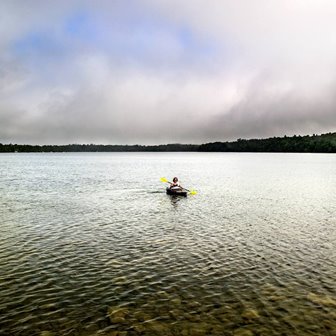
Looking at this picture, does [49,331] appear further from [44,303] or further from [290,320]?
[290,320]

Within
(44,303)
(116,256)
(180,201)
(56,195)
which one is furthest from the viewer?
(56,195)

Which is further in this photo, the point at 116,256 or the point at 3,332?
the point at 116,256

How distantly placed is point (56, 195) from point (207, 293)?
45.3m

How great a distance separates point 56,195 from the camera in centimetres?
5819

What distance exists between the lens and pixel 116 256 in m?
24.3

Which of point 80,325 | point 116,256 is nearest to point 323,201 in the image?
point 116,256

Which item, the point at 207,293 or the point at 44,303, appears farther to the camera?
the point at 207,293

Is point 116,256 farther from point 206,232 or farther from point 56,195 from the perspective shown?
point 56,195

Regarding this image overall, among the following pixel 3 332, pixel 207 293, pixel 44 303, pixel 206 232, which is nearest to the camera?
pixel 3 332

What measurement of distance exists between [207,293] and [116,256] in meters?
8.35

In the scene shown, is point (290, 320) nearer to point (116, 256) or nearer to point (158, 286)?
point (158, 286)

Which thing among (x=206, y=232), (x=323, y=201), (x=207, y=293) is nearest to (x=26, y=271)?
(x=207, y=293)

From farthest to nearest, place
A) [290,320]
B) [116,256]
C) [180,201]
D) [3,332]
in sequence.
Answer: [180,201]
[116,256]
[290,320]
[3,332]

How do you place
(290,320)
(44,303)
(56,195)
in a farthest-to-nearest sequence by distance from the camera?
(56,195) → (44,303) → (290,320)
